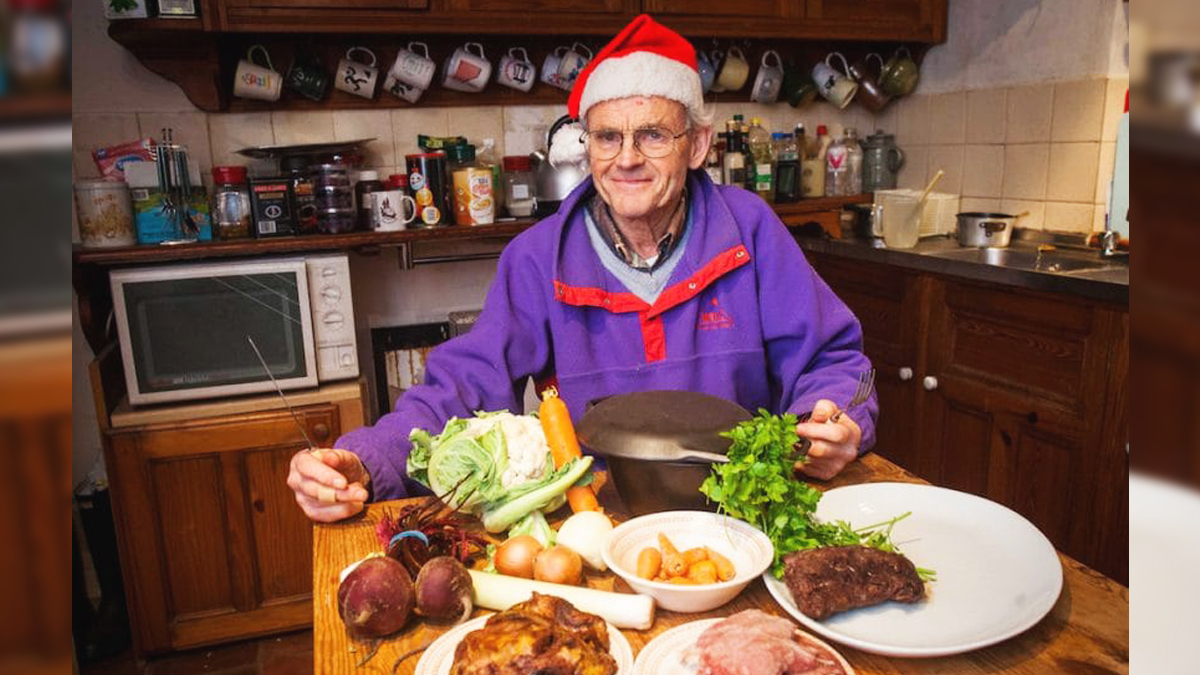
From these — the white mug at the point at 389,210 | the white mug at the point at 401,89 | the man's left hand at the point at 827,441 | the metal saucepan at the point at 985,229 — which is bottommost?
the man's left hand at the point at 827,441

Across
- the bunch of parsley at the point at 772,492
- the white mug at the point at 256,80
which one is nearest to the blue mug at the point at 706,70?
the white mug at the point at 256,80

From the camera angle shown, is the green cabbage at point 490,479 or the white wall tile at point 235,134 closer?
the green cabbage at point 490,479

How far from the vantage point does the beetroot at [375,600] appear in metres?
0.77

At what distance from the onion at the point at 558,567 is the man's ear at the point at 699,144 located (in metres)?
1.00

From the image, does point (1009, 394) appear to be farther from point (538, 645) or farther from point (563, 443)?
point (538, 645)

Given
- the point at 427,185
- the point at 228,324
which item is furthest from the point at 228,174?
the point at 427,185

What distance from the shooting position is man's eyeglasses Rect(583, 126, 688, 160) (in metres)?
1.56

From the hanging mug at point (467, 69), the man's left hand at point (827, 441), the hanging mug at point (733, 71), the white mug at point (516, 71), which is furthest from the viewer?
the hanging mug at point (733, 71)

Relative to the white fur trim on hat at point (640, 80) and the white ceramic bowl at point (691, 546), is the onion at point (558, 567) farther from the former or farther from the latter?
the white fur trim on hat at point (640, 80)

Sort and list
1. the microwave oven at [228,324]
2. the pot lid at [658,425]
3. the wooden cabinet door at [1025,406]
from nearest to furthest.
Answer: the pot lid at [658,425], the wooden cabinet door at [1025,406], the microwave oven at [228,324]

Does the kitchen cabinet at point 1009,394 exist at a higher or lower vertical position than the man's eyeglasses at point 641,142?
lower

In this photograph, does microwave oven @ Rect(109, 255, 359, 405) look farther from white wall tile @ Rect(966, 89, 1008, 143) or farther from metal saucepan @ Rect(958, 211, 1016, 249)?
white wall tile @ Rect(966, 89, 1008, 143)

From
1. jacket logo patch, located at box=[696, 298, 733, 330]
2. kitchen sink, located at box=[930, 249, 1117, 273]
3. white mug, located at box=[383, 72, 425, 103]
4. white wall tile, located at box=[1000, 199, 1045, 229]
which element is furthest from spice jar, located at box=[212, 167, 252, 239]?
white wall tile, located at box=[1000, 199, 1045, 229]

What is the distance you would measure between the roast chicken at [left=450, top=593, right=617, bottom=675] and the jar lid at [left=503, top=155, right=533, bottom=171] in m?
2.05
